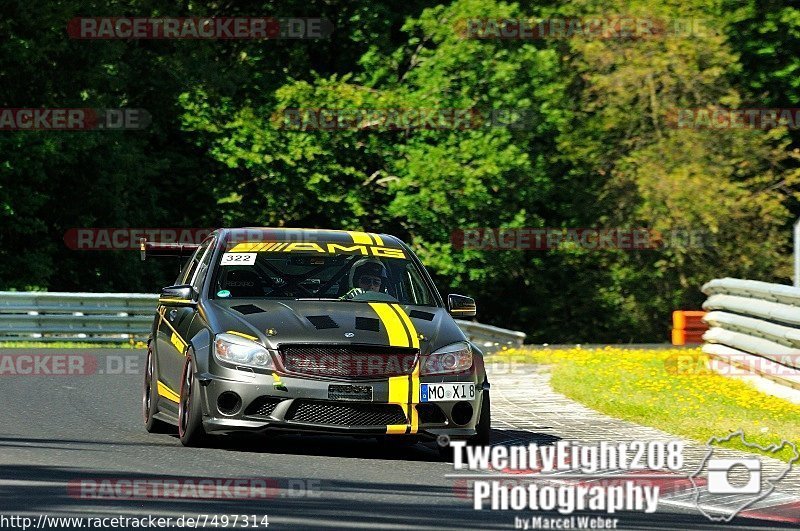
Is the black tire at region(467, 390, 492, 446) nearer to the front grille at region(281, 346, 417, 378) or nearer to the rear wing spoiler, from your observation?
the front grille at region(281, 346, 417, 378)

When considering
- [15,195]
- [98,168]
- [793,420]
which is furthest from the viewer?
[98,168]

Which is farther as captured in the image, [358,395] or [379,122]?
[379,122]

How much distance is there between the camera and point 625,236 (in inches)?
2000

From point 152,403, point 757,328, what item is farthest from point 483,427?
point 757,328

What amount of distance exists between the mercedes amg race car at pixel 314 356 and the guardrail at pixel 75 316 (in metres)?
14.8

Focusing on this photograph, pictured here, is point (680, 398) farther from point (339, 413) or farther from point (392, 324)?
point (339, 413)

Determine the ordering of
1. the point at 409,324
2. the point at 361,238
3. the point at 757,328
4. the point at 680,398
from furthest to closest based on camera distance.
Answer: the point at 757,328 → the point at 680,398 → the point at 361,238 → the point at 409,324

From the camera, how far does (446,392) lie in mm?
11734

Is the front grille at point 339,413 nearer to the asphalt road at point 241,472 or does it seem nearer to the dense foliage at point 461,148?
the asphalt road at point 241,472

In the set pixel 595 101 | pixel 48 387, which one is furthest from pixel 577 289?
pixel 48 387

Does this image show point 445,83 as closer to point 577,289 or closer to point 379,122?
point 379,122

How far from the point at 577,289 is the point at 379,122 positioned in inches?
336

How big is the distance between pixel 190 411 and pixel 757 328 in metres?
7.73

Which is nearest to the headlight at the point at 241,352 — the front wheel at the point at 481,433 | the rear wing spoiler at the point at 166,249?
the front wheel at the point at 481,433
